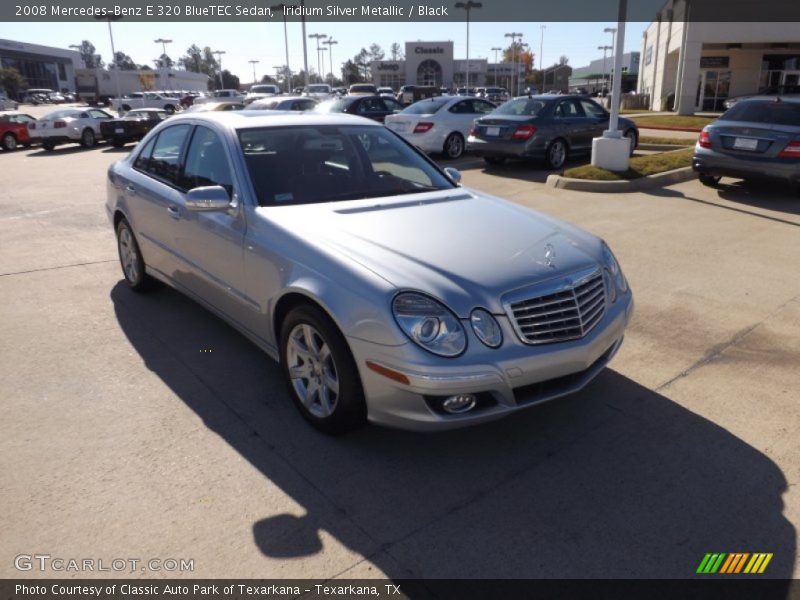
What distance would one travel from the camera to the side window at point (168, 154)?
A: 485 centimetres

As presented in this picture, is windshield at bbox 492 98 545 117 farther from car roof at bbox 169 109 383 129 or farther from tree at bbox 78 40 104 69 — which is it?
tree at bbox 78 40 104 69

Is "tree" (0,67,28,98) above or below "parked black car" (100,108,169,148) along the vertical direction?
above

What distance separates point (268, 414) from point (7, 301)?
3.50 meters

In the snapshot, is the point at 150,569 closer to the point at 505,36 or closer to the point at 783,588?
the point at 783,588

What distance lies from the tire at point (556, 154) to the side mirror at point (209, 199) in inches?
A: 404

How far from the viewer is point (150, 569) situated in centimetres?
259

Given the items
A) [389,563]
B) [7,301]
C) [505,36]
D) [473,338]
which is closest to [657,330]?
[473,338]

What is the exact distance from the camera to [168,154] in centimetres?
503

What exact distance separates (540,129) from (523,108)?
2.87 feet

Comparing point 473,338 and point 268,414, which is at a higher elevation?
point 473,338

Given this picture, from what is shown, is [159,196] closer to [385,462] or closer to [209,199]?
[209,199]

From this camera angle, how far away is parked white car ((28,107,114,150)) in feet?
72.9

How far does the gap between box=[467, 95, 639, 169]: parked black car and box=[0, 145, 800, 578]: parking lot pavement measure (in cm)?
789

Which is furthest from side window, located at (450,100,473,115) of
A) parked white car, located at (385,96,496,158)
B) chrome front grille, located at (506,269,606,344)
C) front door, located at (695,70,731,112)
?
front door, located at (695,70,731,112)
